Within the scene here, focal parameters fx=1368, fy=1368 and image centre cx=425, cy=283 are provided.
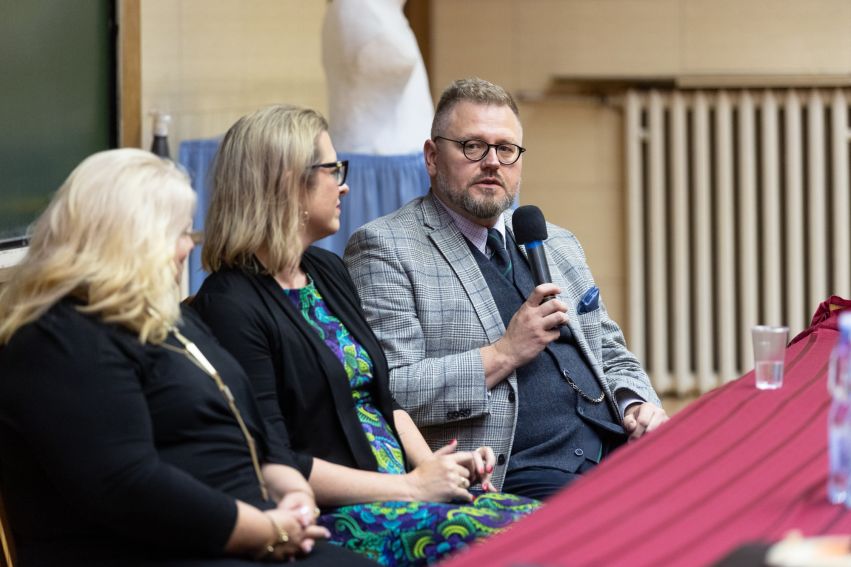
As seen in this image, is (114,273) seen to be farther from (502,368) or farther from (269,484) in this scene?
(502,368)

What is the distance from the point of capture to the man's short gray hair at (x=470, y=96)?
9.56ft

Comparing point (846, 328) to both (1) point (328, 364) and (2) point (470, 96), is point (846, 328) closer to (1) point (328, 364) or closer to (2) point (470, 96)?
(1) point (328, 364)

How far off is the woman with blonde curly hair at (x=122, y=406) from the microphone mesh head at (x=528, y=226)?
3.08 feet

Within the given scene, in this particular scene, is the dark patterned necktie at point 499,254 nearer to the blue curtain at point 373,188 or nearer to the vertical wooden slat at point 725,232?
the blue curtain at point 373,188

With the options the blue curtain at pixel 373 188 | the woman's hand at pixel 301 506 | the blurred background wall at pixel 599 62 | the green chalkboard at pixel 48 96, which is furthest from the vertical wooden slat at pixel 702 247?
the woman's hand at pixel 301 506

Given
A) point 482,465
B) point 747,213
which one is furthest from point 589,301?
point 747,213

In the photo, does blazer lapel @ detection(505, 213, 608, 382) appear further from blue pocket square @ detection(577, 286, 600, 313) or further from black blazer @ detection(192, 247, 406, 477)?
black blazer @ detection(192, 247, 406, 477)

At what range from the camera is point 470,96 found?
2912 mm

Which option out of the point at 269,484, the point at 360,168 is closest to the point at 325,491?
the point at 269,484

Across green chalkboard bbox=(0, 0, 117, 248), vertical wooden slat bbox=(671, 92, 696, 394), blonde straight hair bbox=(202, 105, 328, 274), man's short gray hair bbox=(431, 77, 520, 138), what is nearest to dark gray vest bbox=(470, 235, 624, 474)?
man's short gray hair bbox=(431, 77, 520, 138)

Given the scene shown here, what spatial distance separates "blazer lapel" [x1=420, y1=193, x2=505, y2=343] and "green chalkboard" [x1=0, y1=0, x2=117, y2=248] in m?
0.96

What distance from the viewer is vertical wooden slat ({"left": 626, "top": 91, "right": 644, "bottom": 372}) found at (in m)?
5.90

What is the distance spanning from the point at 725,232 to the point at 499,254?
3.27 meters

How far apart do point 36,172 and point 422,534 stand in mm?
Answer: 1565
